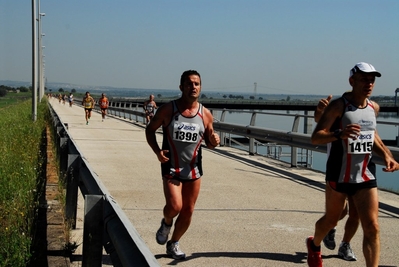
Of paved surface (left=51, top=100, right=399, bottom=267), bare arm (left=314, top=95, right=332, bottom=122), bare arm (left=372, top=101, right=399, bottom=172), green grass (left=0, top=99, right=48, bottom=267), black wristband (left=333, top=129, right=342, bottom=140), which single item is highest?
bare arm (left=314, top=95, right=332, bottom=122)

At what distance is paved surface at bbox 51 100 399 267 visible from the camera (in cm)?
709

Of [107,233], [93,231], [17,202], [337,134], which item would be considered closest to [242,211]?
[17,202]

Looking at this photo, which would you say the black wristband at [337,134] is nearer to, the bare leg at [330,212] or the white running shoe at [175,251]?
the bare leg at [330,212]

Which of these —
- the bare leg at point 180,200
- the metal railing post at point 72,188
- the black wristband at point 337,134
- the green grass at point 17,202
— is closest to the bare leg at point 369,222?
the black wristband at point 337,134

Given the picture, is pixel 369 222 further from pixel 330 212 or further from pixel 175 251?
pixel 175 251

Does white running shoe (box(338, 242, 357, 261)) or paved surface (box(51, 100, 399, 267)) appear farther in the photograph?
paved surface (box(51, 100, 399, 267))

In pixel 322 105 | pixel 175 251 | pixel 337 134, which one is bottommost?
pixel 175 251

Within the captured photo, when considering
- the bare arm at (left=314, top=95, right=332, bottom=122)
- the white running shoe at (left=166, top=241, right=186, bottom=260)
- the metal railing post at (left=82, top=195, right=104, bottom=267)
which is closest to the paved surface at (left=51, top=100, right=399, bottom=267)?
the white running shoe at (left=166, top=241, right=186, bottom=260)

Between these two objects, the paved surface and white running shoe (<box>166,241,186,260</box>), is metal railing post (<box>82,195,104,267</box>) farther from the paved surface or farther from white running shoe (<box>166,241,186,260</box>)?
white running shoe (<box>166,241,186,260</box>)

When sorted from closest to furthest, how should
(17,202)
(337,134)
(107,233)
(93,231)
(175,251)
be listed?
(107,233) → (93,231) → (337,134) → (175,251) → (17,202)

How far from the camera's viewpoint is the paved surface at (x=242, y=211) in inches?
279

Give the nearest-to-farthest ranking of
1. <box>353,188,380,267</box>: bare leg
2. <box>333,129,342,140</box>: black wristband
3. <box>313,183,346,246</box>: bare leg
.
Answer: <box>353,188,380,267</box>: bare leg < <box>333,129,342,140</box>: black wristband < <box>313,183,346,246</box>: bare leg

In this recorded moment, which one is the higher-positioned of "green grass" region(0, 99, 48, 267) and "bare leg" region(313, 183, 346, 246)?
"bare leg" region(313, 183, 346, 246)

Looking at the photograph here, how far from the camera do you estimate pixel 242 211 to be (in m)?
9.62
